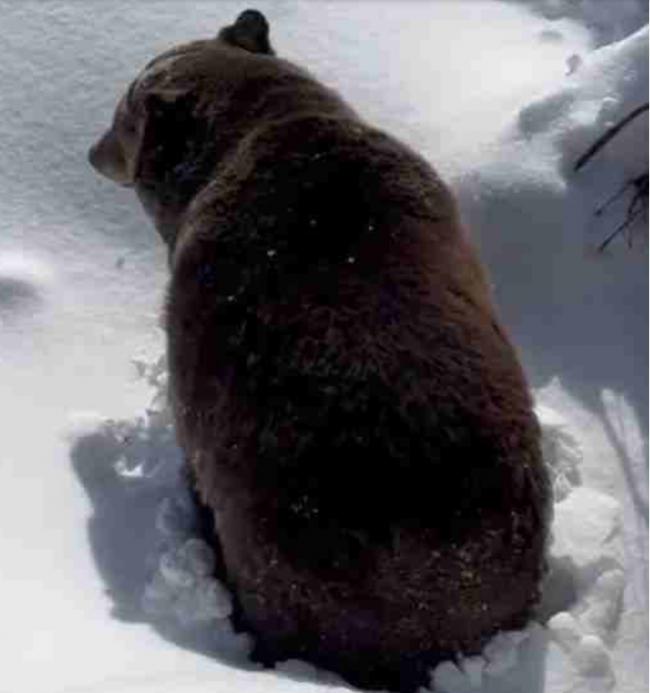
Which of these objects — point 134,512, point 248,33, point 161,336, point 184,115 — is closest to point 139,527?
point 134,512

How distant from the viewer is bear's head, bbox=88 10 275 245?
15.1 ft

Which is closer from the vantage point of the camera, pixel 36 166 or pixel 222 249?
pixel 222 249

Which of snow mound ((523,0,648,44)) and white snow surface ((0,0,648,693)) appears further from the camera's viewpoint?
snow mound ((523,0,648,44))

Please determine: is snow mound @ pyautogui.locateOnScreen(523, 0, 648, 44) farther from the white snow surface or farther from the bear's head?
the bear's head

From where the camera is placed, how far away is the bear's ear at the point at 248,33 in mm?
5047

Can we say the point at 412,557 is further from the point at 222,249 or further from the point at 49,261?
the point at 49,261

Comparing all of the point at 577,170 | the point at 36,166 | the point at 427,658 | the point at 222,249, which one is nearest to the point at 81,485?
the point at 222,249

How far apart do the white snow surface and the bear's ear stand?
0.64 metres

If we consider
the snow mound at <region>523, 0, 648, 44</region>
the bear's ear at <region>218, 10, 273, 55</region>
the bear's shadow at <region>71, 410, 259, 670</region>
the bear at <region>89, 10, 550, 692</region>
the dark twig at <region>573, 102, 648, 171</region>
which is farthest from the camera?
the snow mound at <region>523, 0, 648, 44</region>

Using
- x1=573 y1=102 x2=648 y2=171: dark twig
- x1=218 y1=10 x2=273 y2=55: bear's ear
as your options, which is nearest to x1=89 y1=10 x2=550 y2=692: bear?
x1=218 y1=10 x2=273 y2=55: bear's ear

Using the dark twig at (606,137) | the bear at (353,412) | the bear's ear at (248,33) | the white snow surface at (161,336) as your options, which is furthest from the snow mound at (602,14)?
the bear at (353,412)

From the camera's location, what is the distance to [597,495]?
14.6ft

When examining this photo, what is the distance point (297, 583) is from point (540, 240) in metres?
1.86

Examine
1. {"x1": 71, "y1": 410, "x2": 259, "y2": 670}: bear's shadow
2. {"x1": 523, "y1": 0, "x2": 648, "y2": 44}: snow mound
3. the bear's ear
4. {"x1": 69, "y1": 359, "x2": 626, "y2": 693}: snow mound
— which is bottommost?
{"x1": 71, "y1": 410, "x2": 259, "y2": 670}: bear's shadow
